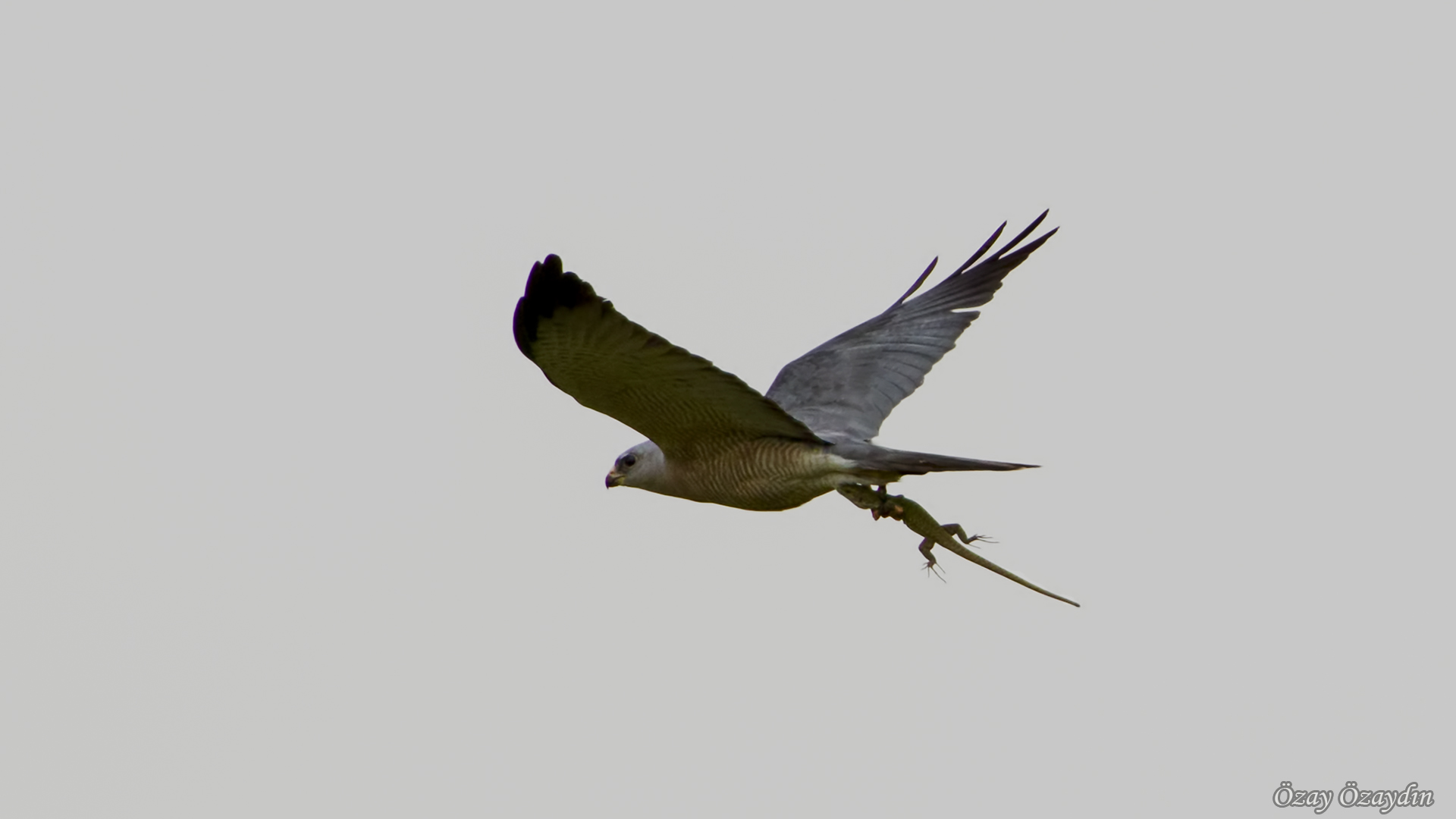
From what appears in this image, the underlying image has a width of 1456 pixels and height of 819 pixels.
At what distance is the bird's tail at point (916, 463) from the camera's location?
262 inches

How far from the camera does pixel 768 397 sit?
25.7 feet

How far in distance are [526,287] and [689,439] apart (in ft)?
5.20

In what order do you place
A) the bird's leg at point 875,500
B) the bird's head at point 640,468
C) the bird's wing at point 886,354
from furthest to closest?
the bird's wing at point 886,354 → the bird's head at point 640,468 → the bird's leg at point 875,500

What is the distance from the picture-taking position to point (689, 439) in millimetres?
7492

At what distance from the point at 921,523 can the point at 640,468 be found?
1392 millimetres

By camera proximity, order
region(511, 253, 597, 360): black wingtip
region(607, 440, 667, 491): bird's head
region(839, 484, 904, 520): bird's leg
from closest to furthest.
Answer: region(511, 253, 597, 360): black wingtip < region(839, 484, 904, 520): bird's leg < region(607, 440, 667, 491): bird's head

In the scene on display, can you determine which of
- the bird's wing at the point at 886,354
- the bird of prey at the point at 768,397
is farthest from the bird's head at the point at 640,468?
the bird's wing at the point at 886,354

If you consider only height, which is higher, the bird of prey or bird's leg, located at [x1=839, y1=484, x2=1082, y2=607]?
the bird of prey

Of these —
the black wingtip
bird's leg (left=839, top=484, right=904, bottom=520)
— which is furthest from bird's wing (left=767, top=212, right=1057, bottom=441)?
the black wingtip

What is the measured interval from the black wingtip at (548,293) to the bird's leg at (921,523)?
1926 millimetres

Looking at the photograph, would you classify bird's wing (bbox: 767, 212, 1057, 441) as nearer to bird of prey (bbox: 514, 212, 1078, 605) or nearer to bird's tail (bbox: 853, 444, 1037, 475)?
bird of prey (bbox: 514, 212, 1078, 605)

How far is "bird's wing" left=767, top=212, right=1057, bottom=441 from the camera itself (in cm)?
844

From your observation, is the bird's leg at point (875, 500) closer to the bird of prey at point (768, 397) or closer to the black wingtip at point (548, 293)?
the bird of prey at point (768, 397)

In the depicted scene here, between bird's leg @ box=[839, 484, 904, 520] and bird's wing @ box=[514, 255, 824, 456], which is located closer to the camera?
bird's wing @ box=[514, 255, 824, 456]
